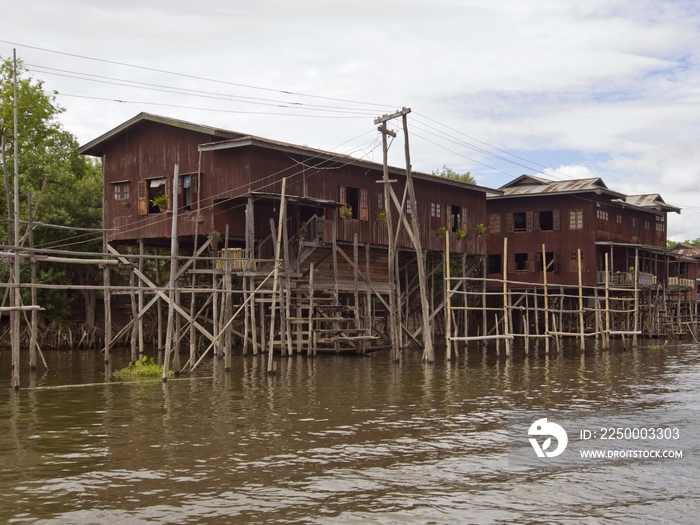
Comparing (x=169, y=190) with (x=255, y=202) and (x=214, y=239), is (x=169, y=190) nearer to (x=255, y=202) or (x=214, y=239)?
(x=255, y=202)

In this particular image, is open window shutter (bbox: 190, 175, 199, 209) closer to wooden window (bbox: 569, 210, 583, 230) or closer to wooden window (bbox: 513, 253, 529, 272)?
wooden window (bbox: 513, 253, 529, 272)

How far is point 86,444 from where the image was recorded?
1291 cm

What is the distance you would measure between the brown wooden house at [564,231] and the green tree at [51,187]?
73.6ft

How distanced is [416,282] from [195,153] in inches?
827

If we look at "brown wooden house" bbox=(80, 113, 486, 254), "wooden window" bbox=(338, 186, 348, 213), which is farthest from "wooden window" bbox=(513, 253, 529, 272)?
"wooden window" bbox=(338, 186, 348, 213)

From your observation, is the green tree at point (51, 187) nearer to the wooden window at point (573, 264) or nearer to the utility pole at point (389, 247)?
the utility pole at point (389, 247)

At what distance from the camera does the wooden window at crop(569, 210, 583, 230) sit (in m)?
45.2

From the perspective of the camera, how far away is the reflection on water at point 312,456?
375 inches

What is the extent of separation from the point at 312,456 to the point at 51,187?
1191 inches

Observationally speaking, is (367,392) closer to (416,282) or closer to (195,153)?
(195,153)

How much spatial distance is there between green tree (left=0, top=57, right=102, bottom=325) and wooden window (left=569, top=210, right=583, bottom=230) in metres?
25.2

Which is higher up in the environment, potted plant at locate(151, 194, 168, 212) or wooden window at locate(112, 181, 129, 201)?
wooden window at locate(112, 181, 129, 201)

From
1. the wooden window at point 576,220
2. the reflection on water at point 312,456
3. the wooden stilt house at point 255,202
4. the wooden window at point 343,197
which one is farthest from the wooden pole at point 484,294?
the reflection on water at point 312,456

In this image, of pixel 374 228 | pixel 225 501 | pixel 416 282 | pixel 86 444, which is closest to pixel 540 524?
pixel 225 501
